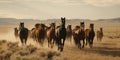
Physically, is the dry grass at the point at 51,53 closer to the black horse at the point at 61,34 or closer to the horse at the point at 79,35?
the black horse at the point at 61,34

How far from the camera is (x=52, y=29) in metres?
23.9

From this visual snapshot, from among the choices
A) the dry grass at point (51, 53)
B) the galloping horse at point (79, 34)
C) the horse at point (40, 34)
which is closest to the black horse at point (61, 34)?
the dry grass at point (51, 53)

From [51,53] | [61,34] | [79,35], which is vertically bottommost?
[79,35]

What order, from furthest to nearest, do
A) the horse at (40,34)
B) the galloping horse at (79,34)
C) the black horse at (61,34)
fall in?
the horse at (40,34)
the galloping horse at (79,34)
the black horse at (61,34)

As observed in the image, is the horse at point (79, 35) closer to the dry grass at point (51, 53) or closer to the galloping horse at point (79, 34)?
the galloping horse at point (79, 34)

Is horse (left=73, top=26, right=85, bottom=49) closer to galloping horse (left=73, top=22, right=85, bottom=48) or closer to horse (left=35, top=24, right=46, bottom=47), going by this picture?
galloping horse (left=73, top=22, right=85, bottom=48)

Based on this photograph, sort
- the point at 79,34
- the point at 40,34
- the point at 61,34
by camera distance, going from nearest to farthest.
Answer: the point at 61,34
the point at 79,34
the point at 40,34

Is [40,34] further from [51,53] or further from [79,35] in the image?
[51,53]

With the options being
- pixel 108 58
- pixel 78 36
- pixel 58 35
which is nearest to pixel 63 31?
pixel 58 35

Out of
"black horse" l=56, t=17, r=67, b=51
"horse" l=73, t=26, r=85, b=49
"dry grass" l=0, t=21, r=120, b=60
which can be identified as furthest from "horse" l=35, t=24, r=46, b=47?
"black horse" l=56, t=17, r=67, b=51

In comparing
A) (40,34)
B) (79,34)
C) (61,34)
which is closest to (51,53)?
(61,34)

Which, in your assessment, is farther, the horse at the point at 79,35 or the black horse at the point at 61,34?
the horse at the point at 79,35

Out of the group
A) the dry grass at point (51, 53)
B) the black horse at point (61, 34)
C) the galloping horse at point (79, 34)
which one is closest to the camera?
the dry grass at point (51, 53)

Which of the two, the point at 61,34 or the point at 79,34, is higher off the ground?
the point at 61,34
